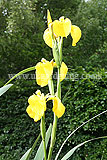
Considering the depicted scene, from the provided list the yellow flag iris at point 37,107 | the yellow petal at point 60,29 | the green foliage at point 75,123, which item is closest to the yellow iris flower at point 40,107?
the yellow flag iris at point 37,107

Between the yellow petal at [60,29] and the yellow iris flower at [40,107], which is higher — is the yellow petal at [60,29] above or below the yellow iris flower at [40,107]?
above

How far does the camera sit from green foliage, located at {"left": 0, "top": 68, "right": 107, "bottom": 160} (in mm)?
2221

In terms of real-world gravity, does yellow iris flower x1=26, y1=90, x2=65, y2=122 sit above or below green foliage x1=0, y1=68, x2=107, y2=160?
above

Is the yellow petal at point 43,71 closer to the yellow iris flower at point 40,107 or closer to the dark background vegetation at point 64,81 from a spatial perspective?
the yellow iris flower at point 40,107

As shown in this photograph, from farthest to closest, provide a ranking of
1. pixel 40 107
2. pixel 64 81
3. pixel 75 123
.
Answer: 1. pixel 64 81
2. pixel 75 123
3. pixel 40 107

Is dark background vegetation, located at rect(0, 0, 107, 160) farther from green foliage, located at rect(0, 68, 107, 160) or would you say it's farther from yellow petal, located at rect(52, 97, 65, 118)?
yellow petal, located at rect(52, 97, 65, 118)

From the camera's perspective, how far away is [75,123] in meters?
2.27

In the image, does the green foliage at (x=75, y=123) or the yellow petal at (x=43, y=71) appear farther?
the green foliage at (x=75, y=123)

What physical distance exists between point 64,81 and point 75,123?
2.16ft

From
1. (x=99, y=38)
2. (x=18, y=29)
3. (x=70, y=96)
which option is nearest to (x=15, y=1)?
(x=18, y=29)

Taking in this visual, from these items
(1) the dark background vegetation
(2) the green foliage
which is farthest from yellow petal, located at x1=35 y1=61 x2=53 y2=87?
(2) the green foliage

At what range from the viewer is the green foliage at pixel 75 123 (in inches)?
87.4

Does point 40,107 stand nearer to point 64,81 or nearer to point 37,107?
point 37,107

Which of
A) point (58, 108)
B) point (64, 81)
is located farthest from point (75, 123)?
point (58, 108)
